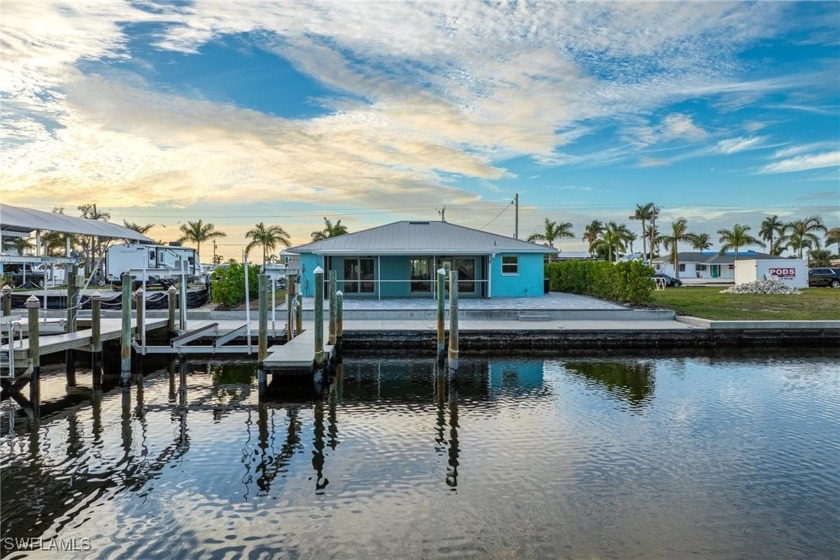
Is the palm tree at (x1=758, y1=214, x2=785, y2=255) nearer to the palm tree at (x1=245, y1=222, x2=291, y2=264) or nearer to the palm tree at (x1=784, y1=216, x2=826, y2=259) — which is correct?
the palm tree at (x1=784, y1=216, x2=826, y2=259)

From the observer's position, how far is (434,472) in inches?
276

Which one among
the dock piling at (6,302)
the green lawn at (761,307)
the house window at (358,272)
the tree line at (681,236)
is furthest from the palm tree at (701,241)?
the dock piling at (6,302)

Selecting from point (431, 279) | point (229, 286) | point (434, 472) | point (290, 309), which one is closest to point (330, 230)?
point (431, 279)

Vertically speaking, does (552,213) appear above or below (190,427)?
above

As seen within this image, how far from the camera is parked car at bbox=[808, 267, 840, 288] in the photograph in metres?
38.2

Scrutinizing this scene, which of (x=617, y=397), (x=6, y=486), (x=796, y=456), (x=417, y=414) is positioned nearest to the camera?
(x=6, y=486)

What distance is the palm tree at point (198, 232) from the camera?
59.8 meters

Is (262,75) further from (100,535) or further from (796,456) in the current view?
(796,456)

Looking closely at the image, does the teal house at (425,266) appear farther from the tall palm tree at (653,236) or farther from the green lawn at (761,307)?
the tall palm tree at (653,236)

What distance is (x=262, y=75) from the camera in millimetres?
19516

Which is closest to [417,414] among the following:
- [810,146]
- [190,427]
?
[190,427]

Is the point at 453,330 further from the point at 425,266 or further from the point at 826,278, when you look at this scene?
the point at 826,278

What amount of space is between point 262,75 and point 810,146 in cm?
2843

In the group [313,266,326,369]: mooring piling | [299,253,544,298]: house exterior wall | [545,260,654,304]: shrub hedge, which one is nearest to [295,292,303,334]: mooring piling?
[313,266,326,369]: mooring piling
